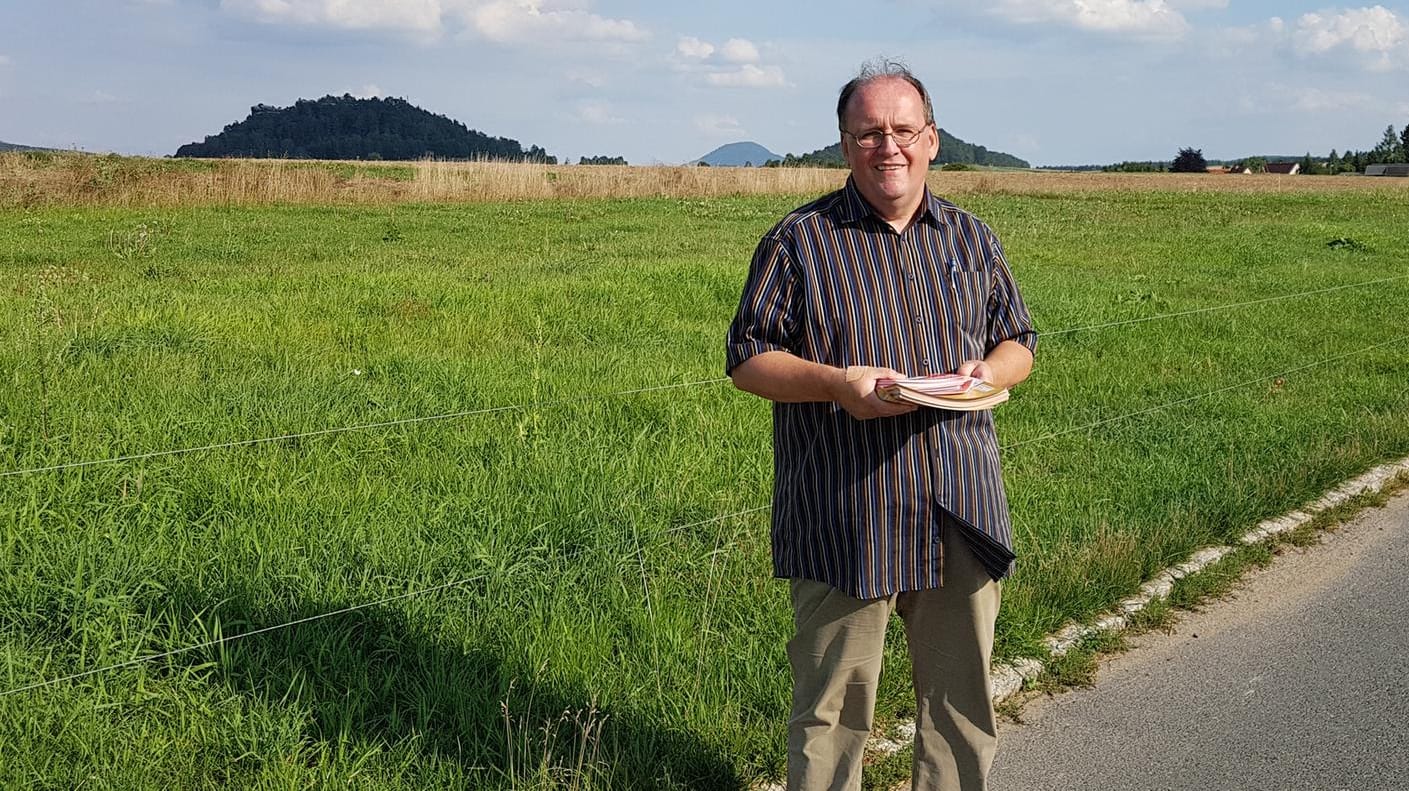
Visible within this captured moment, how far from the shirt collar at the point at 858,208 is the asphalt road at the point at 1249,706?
5.83 ft

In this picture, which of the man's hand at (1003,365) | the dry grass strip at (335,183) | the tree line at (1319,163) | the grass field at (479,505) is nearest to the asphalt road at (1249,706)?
the grass field at (479,505)

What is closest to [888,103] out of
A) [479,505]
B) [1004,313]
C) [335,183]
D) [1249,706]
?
[1004,313]

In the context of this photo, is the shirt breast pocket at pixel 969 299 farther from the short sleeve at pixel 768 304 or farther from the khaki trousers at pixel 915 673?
the khaki trousers at pixel 915 673

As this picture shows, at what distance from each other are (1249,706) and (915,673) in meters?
1.73

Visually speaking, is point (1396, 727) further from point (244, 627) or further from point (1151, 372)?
point (1151, 372)

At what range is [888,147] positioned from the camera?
8.29 ft

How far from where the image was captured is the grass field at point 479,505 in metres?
3.36

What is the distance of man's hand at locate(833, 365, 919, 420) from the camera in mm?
2371

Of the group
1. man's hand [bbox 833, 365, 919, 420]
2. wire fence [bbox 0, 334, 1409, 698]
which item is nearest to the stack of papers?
man's hand [bbox 833, 365, 919, 420]

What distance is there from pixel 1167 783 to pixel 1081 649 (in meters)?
0.87

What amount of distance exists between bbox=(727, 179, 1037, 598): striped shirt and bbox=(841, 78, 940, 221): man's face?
7cm

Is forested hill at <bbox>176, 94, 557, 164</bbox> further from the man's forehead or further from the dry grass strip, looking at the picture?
the man's forehead

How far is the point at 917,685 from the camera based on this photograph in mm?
2885

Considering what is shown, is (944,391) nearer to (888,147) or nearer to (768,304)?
(768,304)
